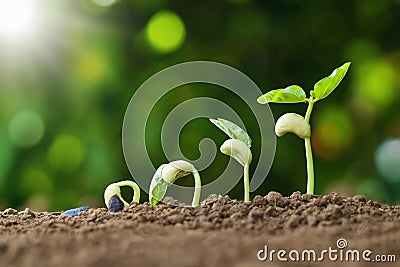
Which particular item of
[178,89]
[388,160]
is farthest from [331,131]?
[178,89]

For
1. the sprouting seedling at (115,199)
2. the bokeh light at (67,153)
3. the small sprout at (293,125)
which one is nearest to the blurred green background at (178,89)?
the bokeh light at (67,153)

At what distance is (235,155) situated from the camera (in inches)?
44.9

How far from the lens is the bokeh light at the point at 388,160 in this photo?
2.06 metres

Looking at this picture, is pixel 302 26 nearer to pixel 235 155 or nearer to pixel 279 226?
pixel 235 155

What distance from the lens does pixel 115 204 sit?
3.93ft

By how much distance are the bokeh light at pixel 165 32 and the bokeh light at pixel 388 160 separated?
0.78 m

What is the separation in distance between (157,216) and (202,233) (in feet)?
0.59

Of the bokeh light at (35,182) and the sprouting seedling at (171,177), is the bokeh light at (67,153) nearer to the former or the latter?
the bokeh light at (35,182)

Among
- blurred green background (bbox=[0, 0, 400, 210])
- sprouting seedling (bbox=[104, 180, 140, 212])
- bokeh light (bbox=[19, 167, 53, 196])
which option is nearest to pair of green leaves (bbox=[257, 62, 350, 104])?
sprouting seedling (bbox=[104, 180, 140, 212])

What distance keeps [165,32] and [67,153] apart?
53 centimetres

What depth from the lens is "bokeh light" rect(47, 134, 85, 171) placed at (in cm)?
207

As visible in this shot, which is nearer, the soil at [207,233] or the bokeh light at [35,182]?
the soil at [207,233]

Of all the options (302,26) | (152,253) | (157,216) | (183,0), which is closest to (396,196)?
(302,26)

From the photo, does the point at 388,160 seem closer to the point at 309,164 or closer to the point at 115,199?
the point at 309,164
